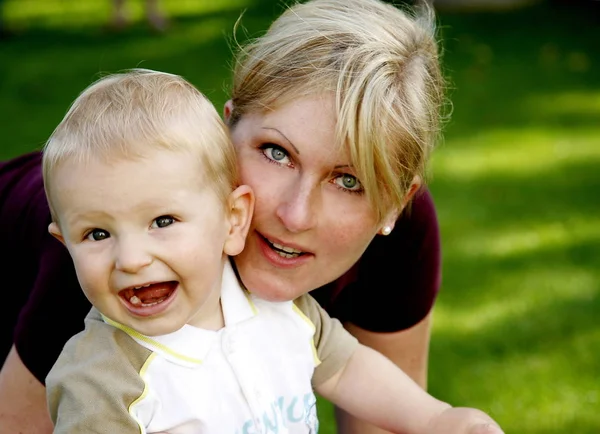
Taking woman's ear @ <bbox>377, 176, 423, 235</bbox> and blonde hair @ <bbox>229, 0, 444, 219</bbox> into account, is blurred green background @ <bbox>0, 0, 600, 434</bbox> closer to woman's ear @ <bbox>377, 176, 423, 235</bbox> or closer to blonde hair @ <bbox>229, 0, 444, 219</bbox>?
blonde hair @ <bbox>229, 0, 444, 219</bbox>

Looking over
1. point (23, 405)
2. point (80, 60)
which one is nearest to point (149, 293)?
point (23, 405)

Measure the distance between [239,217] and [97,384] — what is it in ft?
1.59

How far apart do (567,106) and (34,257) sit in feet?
18.4

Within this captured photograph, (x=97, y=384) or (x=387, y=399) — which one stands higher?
(x=97, y=384)

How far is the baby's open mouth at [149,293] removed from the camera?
6.13 ft

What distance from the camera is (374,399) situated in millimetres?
2283

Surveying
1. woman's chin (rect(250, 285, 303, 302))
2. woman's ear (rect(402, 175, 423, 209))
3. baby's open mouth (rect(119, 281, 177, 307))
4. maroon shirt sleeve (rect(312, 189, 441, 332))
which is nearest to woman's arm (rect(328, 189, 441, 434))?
maroon shirt sleeve (rect(312, 189, 441, 332))

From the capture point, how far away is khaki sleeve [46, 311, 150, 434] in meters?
1.83

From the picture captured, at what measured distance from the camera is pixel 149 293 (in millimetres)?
1898

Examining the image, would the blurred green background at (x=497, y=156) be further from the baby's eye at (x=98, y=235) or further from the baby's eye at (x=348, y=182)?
the baby's eye at (x=98, y=235)

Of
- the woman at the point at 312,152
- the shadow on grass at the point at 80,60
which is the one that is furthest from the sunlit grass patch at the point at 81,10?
the woman at the point at 312,152

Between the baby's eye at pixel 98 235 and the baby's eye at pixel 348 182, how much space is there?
569 mm

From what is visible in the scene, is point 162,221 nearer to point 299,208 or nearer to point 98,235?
point 98,235

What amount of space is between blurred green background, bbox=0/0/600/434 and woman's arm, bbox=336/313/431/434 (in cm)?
64
